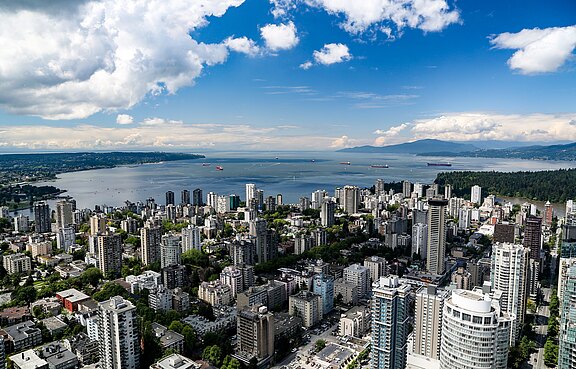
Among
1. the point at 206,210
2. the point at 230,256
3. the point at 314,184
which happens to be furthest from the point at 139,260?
the point at 314,184

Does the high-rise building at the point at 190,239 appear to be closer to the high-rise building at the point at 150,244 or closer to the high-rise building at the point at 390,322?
the high-rise building at the point at 150,244

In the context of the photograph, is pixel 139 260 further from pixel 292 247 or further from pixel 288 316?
pixel 288 316

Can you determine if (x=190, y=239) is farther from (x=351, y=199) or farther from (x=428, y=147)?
(x=428, y=147)

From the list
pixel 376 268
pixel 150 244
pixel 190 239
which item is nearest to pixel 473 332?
pixel 376 268

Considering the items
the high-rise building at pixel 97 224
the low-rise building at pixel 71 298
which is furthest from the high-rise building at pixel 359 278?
the high-rise building at pixel 97 224

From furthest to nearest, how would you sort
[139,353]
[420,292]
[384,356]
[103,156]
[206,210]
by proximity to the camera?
[103,156], [206,210], [420,292], [139,353], [384,356]

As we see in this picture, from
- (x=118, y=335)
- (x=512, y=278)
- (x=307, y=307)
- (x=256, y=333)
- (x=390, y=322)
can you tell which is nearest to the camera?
(x=390, y=322)

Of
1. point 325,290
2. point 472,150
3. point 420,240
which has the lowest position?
point 325,290

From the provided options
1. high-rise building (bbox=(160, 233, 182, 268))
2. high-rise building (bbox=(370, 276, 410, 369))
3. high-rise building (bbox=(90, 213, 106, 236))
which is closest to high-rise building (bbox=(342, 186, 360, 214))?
high-rise building (bbox=(160, 233, 182, 268))
